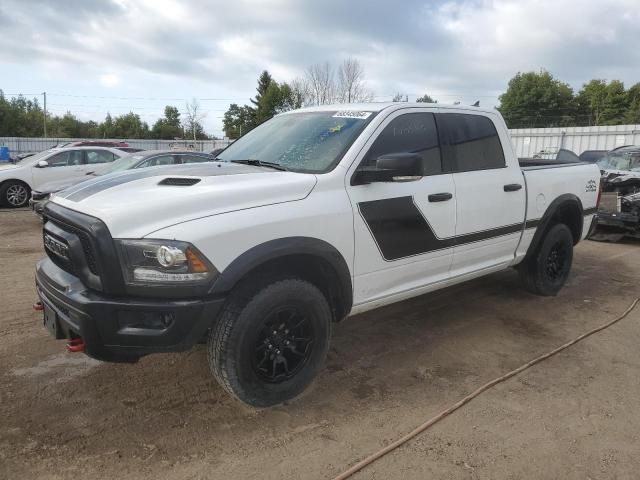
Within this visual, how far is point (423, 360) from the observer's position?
3906mm

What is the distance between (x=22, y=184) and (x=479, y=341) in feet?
39.8

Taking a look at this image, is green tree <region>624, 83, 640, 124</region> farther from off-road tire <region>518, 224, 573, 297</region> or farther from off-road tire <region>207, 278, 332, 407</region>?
off-road tire <region>207, 278, 332, 407</region>

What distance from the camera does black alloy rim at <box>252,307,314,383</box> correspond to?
299 cm

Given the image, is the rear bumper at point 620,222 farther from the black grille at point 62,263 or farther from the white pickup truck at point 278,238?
the black grille at point 62,263

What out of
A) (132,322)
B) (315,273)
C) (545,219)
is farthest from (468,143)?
(132,322)

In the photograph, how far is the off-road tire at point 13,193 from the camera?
1233 cm

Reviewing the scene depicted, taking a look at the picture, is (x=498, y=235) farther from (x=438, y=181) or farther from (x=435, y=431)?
(x=435, y=431)

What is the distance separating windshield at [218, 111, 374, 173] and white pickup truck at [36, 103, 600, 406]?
0.02 m

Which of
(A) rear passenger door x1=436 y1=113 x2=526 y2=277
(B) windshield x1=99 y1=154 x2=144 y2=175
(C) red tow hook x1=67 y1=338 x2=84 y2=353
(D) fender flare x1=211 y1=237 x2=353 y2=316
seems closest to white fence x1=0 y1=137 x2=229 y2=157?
(B) windshield x1=99 y1=154 x2=144 y2=175

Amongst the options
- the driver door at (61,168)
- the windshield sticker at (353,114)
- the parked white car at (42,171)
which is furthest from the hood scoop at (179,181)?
the driver door at (61,168)

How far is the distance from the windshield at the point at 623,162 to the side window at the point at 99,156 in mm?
13411

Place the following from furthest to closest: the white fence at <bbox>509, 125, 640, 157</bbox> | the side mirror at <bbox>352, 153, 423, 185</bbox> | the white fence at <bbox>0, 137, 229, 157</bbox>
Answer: the white fence at <bbox>0, 137, 229, 157</bbox> < the white fence at <bbox>509, 125, 640, 157</bbox> < the side mirror at <bbox>352, 153, 423, 185</bbox>

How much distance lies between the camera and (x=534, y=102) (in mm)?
55500

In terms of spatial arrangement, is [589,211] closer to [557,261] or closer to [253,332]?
[557,261]
